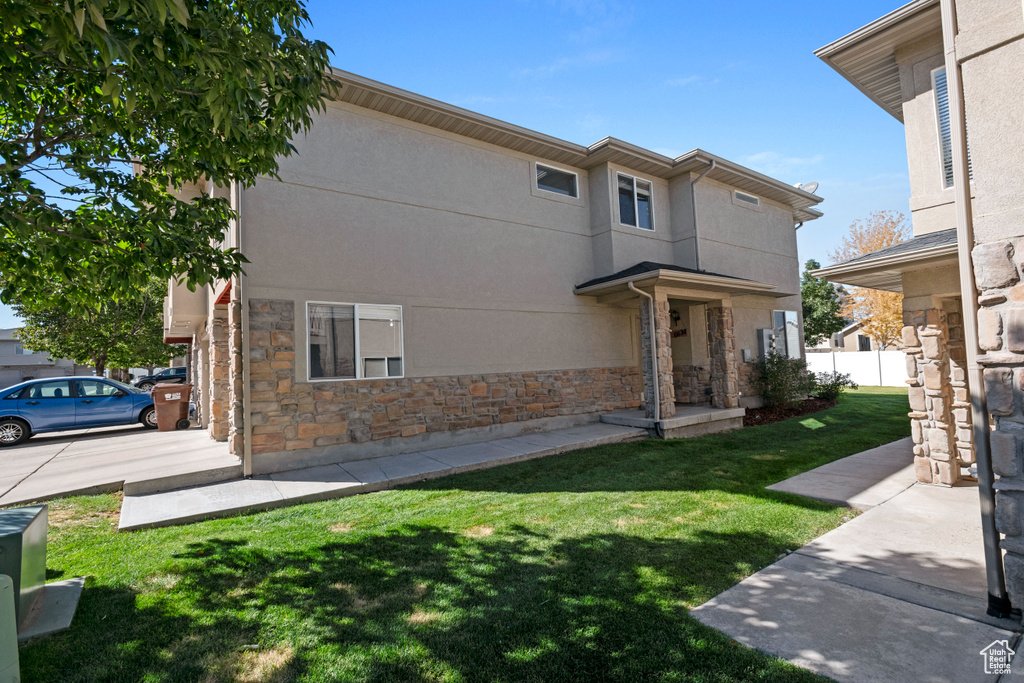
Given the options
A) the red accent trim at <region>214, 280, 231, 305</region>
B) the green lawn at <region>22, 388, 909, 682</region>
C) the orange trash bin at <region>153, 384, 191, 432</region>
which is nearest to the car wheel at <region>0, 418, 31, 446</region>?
the orange trash bin at <region>153, 384, 191, 432</region>

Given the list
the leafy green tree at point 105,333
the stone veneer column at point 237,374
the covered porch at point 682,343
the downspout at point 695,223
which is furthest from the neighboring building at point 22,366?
the downspout at point 695,223

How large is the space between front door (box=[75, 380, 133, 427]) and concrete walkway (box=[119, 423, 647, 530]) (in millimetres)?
8139

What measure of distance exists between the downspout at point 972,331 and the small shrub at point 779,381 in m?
10.8

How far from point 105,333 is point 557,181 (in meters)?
21.9

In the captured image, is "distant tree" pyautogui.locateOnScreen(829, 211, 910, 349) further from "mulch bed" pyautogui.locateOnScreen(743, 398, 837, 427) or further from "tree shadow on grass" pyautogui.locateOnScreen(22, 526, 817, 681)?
"tree shadow on grass" pyautogui.locateOnScreen(22, 526, 817, 681)

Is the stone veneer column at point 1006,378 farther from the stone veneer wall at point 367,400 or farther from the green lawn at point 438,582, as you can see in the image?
the stone veneer wall at point 367,400

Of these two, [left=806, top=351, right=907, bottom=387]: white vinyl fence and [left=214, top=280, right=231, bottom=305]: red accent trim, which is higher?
[left=214, top=280, right=231, bottom=305]: red accent trim

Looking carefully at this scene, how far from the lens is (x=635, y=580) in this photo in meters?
3.79

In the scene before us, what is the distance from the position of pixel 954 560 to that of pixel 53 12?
704cm

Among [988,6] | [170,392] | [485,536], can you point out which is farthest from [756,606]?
[170,392]

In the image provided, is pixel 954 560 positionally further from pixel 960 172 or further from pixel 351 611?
pixel 351 611

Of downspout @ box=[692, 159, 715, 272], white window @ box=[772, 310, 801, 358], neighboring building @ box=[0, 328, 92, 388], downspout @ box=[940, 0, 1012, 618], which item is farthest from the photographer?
neighboring building @ box=[0, 328, 92, 388]

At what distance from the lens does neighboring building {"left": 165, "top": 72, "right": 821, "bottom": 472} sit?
7688 mm

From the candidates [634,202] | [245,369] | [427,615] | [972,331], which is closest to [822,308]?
[634,202]
